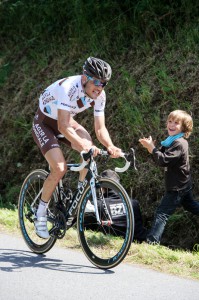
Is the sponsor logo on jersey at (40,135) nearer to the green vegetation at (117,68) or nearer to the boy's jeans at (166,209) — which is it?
the boy's jeans at (166,209)

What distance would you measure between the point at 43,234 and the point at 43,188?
19.6 inches

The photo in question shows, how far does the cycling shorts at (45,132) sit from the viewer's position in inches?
245

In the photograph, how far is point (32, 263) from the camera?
19.7ft

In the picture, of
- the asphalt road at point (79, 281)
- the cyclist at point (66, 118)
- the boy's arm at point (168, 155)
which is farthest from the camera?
the boy's arm at point (168, 155)

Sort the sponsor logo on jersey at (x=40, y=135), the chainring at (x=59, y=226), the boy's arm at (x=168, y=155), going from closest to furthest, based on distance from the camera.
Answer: the chainring at (x=59, y=226) → the sponsor logo on jersey at (x=40, y=135) → the boy's arm at (x=168, y=155)

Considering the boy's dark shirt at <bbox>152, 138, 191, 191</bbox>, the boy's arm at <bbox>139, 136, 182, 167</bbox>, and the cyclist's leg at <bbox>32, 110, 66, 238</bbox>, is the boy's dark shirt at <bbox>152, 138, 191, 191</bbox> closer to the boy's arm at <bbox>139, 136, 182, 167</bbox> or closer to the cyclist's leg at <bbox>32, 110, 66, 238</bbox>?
the boy's arm at <bbox>139, 136, 182, 167</bbox>

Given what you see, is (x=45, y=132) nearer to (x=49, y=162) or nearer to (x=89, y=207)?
(x=49, y=162)

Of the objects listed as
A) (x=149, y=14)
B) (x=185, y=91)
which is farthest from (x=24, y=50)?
(x=185, y=91)

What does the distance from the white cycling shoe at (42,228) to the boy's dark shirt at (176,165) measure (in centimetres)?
158

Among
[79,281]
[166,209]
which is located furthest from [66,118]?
[166,209]

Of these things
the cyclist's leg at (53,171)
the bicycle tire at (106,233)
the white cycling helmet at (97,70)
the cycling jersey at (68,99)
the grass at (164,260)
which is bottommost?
the grass at (164,260)

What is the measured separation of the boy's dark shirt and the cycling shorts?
1.28 metres

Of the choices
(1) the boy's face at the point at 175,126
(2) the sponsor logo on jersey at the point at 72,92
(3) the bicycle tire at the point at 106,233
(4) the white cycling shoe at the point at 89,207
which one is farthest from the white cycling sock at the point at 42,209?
(1) the boy's face at the point at 175,126

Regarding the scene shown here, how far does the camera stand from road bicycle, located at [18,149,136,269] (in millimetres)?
5613
